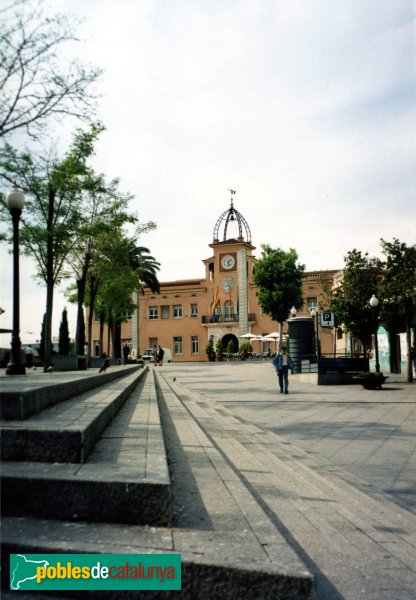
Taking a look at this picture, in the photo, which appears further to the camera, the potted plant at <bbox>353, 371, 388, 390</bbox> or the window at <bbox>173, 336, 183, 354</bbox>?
the window at <bbox>173, 336, 183, 354</bbox>

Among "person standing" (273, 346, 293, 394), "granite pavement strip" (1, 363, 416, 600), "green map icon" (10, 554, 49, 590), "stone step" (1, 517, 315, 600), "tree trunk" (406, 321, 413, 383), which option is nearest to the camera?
"stone step" (1, 517, 315, 600)

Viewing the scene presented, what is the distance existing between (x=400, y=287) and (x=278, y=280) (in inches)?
1062

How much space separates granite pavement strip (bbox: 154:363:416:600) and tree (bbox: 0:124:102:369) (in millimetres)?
9750

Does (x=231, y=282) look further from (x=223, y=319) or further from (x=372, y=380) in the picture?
(x=372, y=380)

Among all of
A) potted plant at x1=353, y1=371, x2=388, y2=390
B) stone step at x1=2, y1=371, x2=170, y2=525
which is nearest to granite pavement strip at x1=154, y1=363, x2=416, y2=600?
stone step at x1=2, y1=371, x2=170, y2=525

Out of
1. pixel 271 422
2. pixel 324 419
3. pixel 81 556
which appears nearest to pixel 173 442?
pixel 81 556

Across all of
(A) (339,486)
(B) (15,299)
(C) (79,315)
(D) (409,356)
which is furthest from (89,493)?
(D) (409,356)

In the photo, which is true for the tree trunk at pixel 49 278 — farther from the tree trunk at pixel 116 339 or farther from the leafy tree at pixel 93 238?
the tree trunk at pixel 116 339

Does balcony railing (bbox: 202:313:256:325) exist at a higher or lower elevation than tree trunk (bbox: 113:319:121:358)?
higher

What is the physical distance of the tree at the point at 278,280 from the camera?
47812 mm

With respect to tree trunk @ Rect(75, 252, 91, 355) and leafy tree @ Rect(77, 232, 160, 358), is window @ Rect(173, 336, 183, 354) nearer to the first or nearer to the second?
leafy tree @ Rect(77, 232, 160, 358)

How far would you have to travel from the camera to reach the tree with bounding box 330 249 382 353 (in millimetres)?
24078

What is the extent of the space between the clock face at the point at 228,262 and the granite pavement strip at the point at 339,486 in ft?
174

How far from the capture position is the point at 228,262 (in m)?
64.4
